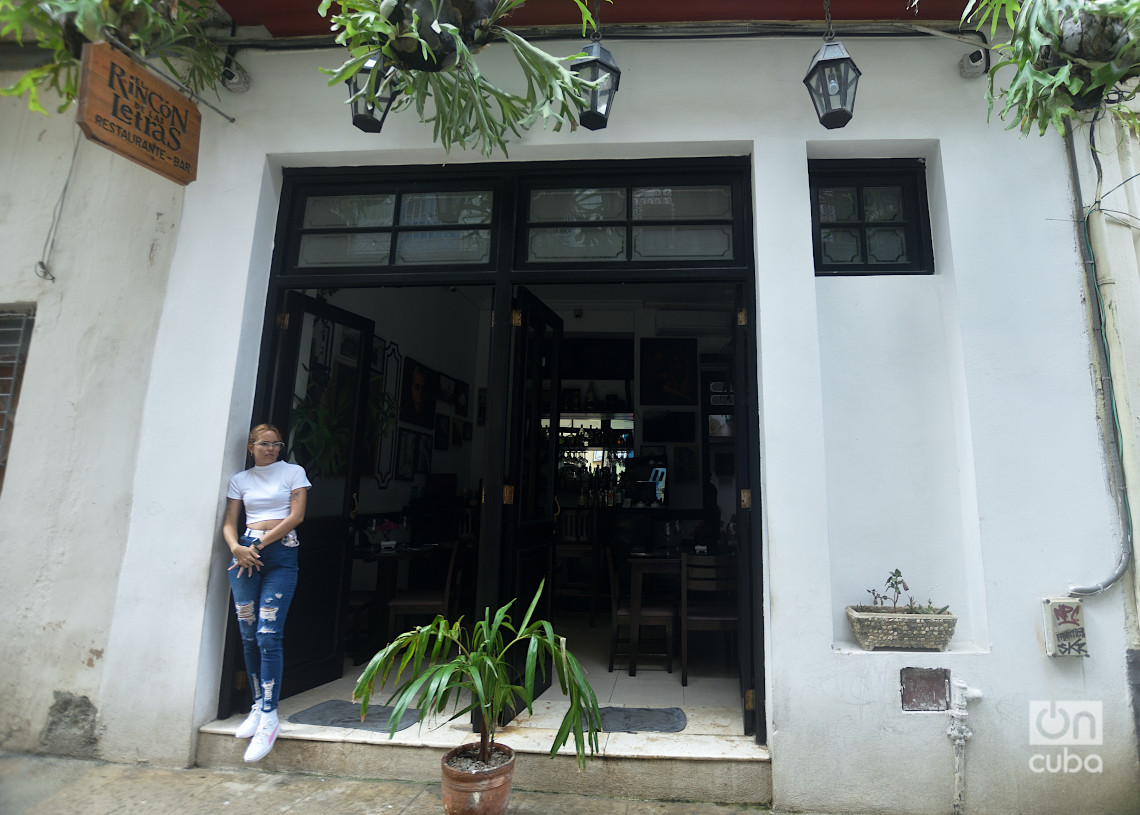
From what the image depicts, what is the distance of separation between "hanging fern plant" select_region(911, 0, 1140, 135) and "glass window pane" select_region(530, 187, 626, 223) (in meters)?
→ 1.87

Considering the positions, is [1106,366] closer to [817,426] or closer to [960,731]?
[817,426]

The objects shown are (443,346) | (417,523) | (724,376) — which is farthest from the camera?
(724,376)

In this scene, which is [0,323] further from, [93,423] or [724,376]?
[724,376]

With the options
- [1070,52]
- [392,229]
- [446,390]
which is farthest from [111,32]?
[446,390]

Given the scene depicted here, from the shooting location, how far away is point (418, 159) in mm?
3926

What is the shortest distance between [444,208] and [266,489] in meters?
1.95

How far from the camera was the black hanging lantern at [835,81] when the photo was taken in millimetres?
3123

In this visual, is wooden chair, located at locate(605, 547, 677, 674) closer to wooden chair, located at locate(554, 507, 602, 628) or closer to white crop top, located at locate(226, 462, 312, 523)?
wooden chair, located at locate(554, 507, 602, 628)

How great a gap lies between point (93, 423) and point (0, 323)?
114 cm

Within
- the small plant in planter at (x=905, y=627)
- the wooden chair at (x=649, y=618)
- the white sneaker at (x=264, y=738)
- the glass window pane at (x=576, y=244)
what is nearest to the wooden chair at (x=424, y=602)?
the wooden chair at (x=649, y=618)

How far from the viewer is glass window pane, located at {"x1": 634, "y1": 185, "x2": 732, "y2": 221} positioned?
379 cm

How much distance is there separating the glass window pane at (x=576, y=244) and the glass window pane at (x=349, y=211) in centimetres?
95

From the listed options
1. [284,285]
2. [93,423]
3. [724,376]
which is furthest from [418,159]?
[724,376]

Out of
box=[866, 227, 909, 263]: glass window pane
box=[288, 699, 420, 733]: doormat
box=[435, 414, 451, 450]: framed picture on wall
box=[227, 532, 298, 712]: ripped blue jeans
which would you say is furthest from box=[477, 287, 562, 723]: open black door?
box=[435, 414, 451, 450]: framed picture on wall
